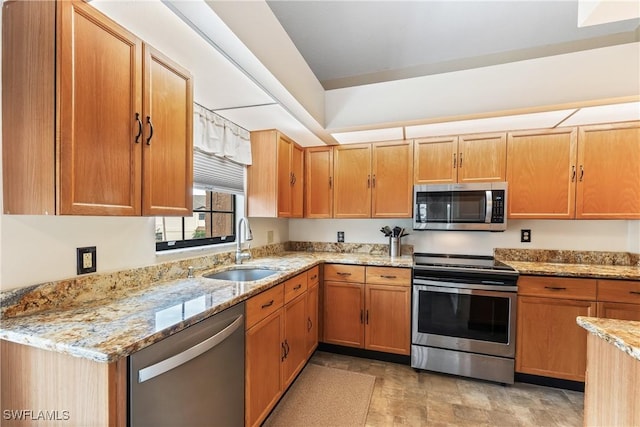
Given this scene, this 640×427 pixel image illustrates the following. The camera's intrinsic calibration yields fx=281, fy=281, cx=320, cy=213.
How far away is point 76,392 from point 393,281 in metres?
2.21

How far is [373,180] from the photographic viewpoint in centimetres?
294

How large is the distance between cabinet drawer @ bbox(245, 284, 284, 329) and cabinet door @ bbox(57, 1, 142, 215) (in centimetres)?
76

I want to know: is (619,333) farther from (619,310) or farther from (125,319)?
(125,319)

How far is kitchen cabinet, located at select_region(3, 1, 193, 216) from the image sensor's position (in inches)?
37.5

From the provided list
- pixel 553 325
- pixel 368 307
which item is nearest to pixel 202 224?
pixel 368 307

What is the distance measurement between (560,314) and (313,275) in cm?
198

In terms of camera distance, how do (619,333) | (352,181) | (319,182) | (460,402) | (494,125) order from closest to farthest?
1. (619,333)
2. (460,402)
3. (494,125)
4. (352,181)
5. (319,182)

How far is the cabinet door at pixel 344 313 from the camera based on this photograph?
105 inches

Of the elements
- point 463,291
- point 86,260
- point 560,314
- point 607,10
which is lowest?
point 560,314

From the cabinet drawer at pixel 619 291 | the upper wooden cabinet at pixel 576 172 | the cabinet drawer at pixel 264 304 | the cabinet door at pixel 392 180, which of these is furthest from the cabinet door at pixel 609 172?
the cabinet drawer at pixel 264 304

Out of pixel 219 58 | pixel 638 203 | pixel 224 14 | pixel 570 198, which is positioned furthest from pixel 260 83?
pixel 638 203

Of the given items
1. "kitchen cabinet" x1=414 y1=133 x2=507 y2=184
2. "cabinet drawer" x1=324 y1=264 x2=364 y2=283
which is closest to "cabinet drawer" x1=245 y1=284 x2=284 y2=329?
"cabinet drawer" x1=324 y1=264 x2=364 y2=283

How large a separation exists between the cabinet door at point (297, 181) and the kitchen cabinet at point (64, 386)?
2.10 m

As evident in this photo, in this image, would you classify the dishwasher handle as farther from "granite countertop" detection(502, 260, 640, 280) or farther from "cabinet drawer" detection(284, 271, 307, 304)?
"granite countertop" detection(502, 260, 640, 280)
